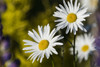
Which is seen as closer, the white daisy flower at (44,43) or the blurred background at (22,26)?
the white daisy flower at (44,43)

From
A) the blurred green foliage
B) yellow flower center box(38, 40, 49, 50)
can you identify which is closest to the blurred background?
the blurred green foliage

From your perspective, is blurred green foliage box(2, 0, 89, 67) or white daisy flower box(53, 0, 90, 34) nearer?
white daisy flower box(53, 0, 90, 34)

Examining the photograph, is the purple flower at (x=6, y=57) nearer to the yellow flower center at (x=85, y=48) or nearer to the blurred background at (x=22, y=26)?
the blurred background at (x=22, y=26)

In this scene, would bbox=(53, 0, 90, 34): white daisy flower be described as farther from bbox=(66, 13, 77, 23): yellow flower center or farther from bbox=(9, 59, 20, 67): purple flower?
bbox=(9, 59, 20, 67): purple flower

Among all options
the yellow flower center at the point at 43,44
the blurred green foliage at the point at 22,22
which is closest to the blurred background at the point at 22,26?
the blurred green foliage at the point at 22,22

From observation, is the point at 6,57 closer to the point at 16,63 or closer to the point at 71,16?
the point at 16,63

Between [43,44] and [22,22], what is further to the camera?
[22,22]

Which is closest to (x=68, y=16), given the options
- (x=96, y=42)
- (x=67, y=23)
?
(x=67, y=23)

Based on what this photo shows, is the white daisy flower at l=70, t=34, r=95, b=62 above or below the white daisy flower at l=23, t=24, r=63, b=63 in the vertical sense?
above

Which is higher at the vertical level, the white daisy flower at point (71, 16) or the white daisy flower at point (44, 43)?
the white daisy flower at point (71, 16)

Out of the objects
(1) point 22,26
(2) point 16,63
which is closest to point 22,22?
(1) point 22,26

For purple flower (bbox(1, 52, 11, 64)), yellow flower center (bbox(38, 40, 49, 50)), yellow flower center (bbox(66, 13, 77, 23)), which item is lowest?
yellow flower center (bbox(38, 40, 49, 50))
